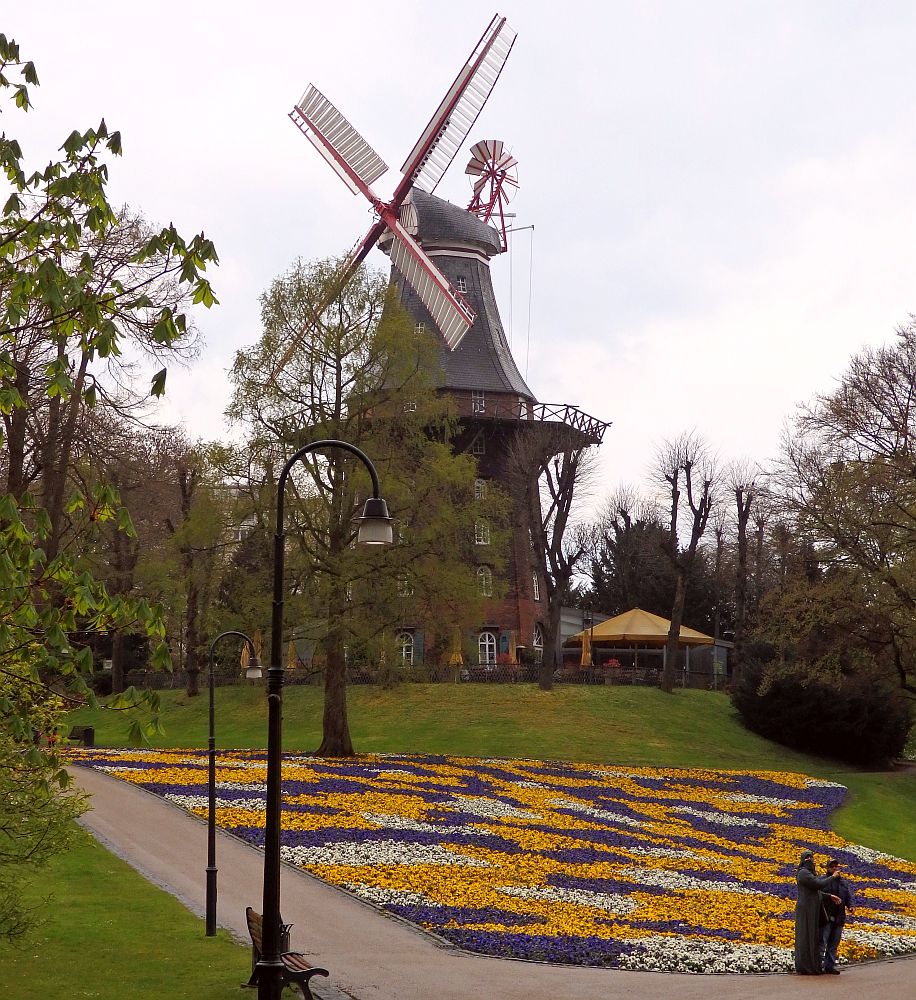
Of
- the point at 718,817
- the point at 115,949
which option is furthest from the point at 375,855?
the point at 718,817

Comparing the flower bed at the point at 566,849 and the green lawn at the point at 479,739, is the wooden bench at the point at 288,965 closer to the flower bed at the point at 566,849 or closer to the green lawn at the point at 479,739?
the green lawn at the point at 479,739

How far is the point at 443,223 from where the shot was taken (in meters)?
74.8

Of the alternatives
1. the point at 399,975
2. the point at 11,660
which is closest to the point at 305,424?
the point at 399,975

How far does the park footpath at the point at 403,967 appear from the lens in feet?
64.8

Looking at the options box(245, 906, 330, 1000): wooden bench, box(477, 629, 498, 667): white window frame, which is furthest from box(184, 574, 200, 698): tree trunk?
box(245, 906, 330, 1000): wooden bench

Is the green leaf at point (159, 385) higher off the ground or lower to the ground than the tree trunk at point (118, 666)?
higher

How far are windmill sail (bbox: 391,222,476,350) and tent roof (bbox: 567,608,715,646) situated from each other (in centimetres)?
1999

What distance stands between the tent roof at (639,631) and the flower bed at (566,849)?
21817 mm

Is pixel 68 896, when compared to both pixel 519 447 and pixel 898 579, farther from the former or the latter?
pixel 519 447

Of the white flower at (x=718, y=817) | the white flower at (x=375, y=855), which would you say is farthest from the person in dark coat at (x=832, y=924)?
the white flower at (x=718, y=817)

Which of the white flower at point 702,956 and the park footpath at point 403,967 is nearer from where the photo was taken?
the park footpath at point 403,967

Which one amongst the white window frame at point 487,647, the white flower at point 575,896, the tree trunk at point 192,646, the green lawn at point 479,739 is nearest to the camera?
the green lawn at point 479,739

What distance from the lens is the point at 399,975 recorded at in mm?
20312

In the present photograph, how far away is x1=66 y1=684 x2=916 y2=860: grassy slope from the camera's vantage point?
55.6 metres
